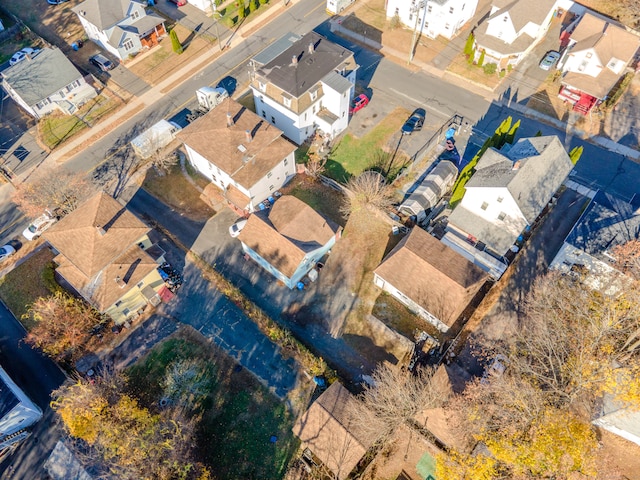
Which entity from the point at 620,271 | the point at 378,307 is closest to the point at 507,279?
the point at 620,271

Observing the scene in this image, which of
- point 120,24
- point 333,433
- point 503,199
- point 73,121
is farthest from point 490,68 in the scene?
point 73,121

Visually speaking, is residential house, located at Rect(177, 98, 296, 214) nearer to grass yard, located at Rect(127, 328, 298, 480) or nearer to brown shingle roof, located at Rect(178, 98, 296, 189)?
brown shingle roof, located at Rect(178, 98, 296, 189)

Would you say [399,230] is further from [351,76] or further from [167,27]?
[167,27]

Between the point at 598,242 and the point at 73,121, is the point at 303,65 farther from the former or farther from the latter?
the point at 598,242

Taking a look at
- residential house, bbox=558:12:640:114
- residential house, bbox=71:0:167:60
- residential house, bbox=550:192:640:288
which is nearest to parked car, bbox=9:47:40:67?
residential house, bbox=71:0:167:60

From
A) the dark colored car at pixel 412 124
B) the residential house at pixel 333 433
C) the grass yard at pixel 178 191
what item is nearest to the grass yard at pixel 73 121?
the grass yard at pixel 178 191

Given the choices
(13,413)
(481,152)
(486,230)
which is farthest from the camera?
(481,152)

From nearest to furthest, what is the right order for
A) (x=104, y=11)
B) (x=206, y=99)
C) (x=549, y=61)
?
(x=206, y=99) < (x=549, y=61) < (x=104, y=11)
